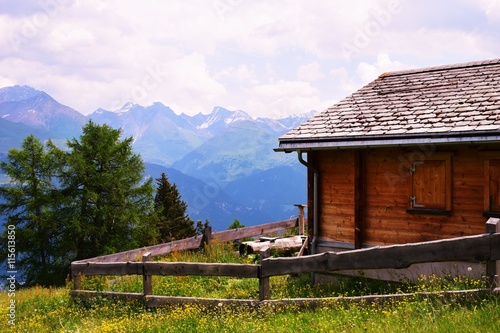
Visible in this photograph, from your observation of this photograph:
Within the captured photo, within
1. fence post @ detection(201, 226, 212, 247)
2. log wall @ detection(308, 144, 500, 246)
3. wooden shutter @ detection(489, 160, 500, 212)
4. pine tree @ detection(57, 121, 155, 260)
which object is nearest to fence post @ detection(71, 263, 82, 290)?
fence post @ detection(201, 226, 212, 247)

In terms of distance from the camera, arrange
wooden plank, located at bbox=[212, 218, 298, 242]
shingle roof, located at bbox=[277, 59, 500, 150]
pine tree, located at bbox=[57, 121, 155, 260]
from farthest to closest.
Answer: pine tree, located at bbox=[57, 121, 155, 260] < wooden plank, located at bbox=[212, 218, 298, 242] < shingle roof, located at bbox=[277, 59, 500, 150]

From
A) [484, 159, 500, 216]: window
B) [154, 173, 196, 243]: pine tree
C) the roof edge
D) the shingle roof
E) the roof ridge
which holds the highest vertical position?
the roof ridge

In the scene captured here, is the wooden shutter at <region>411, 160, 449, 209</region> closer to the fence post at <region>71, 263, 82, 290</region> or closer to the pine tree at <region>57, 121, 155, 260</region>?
the fence post at <region>71, 263, 82, 290</region>

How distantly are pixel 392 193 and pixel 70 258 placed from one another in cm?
2374

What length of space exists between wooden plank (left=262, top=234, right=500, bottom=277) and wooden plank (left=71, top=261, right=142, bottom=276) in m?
3.28

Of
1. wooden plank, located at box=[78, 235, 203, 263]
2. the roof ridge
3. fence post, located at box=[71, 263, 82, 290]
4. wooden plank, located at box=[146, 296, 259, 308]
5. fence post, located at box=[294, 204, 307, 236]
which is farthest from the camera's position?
fence post, located at box=[294, 204, 307, 236]

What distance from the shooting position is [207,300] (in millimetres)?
9164

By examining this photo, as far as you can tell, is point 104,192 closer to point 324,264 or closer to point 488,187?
point 324,264

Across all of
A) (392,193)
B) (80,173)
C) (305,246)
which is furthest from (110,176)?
(392,193)

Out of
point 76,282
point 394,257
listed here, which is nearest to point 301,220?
point 76,282

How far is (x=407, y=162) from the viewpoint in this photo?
11445 mm

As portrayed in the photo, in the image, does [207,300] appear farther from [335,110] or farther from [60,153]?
[60,153]

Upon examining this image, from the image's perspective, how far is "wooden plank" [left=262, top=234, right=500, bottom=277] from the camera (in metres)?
6.70

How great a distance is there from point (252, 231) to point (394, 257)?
1080 centimetres
